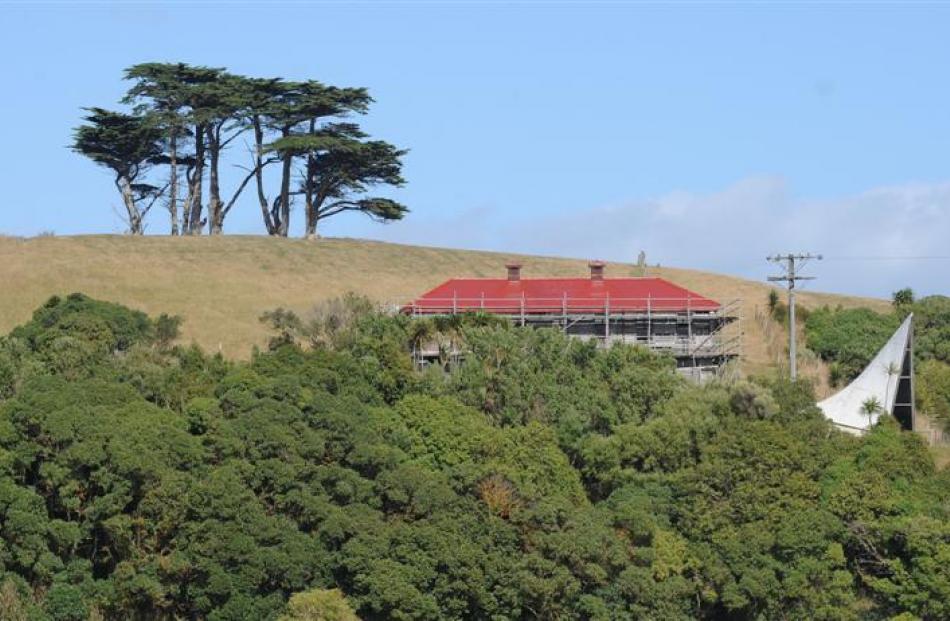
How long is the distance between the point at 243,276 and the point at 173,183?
1245 centimetres

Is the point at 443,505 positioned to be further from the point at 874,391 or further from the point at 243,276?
the point at 243,276

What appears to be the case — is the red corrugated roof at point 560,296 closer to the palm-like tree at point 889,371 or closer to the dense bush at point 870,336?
the dense bush at point 870,336

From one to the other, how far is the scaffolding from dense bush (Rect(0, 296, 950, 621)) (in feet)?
56.5

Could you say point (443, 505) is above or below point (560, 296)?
below

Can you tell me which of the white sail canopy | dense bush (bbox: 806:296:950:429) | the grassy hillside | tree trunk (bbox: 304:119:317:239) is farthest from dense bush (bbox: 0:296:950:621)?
tree trunk (bbox: 304:119:317:239)

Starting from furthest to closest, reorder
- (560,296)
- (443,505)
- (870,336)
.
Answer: (870,336) < (560,296) < (443,505)

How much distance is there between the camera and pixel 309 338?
263 ft

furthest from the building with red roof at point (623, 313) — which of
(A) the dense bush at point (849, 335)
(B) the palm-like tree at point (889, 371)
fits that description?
(B) the palm-like tree at point (889, 371)

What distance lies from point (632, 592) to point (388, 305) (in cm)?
3528

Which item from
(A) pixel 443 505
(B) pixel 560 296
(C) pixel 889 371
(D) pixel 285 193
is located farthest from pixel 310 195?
(A) pixel 443 505

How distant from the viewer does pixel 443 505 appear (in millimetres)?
57062

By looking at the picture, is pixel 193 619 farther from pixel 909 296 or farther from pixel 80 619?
pixel 909 296

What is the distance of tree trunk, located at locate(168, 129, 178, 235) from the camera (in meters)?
106

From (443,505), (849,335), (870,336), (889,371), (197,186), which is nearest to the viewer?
(443,505)
